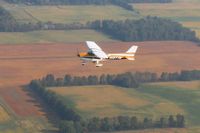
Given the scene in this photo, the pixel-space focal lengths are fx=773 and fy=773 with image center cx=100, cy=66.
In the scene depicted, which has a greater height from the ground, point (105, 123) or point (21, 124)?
point (105, 123)

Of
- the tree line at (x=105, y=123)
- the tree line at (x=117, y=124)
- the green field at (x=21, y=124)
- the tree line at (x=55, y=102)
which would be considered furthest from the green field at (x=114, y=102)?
the green field at (x=21, y=124)

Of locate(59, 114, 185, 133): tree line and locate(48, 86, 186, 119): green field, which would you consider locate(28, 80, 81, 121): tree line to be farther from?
locate(59, 114, 185, 133): tree line

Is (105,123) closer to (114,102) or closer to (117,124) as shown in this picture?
(117,124)

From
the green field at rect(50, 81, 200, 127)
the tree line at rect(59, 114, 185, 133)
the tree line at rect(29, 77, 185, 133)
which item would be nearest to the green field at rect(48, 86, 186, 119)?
the green field at rect(50, 81, 200, 127)

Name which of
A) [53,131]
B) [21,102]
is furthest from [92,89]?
[53,131]

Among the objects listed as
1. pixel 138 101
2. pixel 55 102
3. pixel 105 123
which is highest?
pixel 55 102

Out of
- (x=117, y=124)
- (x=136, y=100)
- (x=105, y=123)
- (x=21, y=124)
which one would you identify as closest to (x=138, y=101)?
(x=136, y=100)

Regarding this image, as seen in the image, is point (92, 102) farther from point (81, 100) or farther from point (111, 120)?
point (111, 120)

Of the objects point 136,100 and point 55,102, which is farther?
point 136,100

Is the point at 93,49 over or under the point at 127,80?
over
